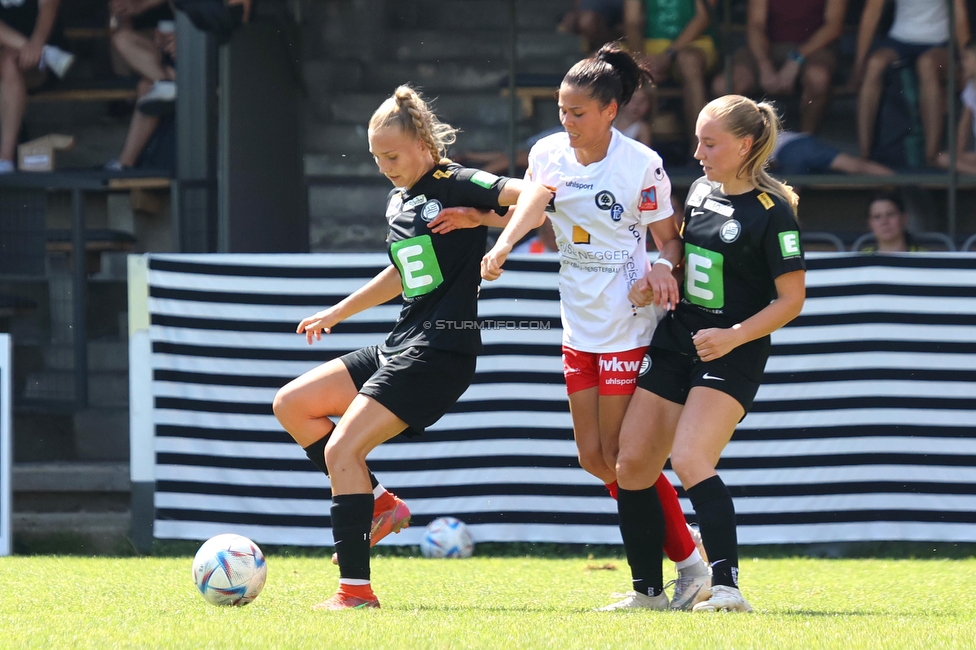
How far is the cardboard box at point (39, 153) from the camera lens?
10086 mm

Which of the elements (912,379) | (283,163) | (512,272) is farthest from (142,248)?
(912,379)

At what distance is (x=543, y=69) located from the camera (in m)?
10.5

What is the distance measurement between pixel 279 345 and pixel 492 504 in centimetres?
154

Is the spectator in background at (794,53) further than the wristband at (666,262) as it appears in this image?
Yes

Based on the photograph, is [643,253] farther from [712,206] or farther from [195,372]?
[195,372]

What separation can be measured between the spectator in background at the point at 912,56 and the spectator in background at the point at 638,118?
1683 millimetres

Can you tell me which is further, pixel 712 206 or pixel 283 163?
pixel 283 163

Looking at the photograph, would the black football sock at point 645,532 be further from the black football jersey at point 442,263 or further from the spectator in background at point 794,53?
the spectator in background at point 794,53

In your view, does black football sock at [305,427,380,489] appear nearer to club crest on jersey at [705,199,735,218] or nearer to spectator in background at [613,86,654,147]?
club crest on jersey at [705,199,735,218]

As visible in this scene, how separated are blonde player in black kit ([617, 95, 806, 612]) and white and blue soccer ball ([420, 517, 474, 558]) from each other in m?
2.28

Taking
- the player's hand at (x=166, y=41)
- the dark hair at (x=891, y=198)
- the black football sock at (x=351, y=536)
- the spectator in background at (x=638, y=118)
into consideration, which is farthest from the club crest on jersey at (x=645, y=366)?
the player's hand at (x=166, y=41)

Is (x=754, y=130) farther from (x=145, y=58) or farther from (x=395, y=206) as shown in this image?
(x=145, y=58)

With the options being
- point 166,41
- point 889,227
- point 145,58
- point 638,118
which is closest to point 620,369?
point 889,227

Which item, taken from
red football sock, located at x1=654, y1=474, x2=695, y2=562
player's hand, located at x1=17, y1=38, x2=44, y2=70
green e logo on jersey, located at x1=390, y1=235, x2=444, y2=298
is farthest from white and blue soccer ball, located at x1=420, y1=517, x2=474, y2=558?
player's hand, located at x1=17, y1=38, x2=44, y2=70
